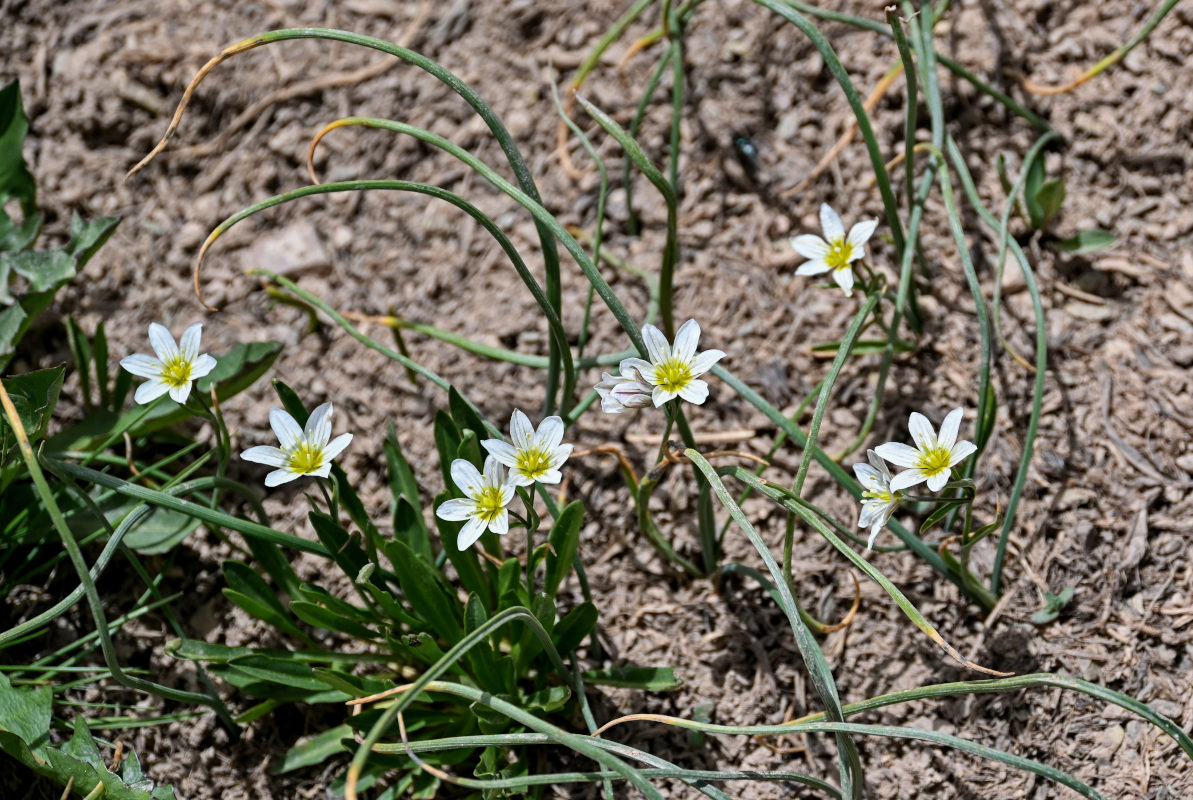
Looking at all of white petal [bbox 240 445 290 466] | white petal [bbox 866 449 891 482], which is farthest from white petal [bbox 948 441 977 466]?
white petal [bbox 240 445 290 466]

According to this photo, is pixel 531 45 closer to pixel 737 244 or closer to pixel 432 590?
pixel 737 244

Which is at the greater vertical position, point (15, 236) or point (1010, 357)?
point (15, 236)

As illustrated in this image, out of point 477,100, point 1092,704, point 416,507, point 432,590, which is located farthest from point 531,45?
point 1092,704

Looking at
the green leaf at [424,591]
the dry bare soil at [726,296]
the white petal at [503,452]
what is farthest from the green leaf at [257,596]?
the white petal at [503,452]

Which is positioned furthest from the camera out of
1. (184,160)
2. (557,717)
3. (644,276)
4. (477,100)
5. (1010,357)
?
(184,160)

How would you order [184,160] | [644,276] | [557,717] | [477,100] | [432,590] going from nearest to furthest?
[477,100], [432,590], [557,717], [644,276], [184,160]

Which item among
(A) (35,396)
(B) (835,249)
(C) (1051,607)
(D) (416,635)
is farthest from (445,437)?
(C) (1051,607)

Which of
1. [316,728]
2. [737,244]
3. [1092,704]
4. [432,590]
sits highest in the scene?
[737,244]
